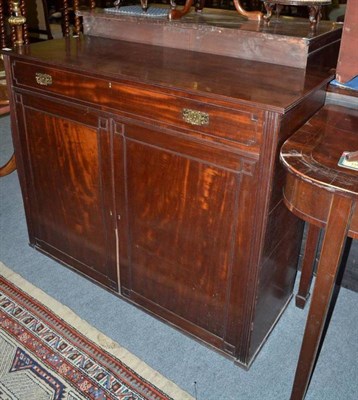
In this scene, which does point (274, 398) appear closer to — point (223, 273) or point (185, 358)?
point (185, 358)

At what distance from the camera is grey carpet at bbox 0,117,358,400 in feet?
5.24

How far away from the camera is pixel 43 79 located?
1.71 meters

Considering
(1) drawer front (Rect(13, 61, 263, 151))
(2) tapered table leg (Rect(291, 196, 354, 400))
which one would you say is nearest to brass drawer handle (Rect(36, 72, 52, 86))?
(1) drawer front (Rect(13, 61, 263, 151))

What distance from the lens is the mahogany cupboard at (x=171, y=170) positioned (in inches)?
52.9

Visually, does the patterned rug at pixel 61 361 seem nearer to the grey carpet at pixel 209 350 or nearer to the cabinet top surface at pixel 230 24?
the grey carpet at pixel 209 350

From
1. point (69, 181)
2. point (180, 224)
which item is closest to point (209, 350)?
point (180, 224)

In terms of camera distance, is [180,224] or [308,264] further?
[308,264]

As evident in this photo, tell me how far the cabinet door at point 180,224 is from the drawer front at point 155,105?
0.18 ft

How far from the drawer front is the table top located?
0.13 m

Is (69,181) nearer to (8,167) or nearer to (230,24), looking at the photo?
(230,24)

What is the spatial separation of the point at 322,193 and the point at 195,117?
1.50ft

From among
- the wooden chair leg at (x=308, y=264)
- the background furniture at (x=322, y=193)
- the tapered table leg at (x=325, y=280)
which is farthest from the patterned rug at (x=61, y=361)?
the wooden chair leg at (x=308, y=264)

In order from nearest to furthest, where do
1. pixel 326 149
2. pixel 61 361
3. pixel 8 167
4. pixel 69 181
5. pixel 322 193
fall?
pixel 322 193
pixel 326 149
pixel 61 361
pixel 69 181
pixel 8 167

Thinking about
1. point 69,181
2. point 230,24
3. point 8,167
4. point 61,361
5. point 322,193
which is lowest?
point 61,361
